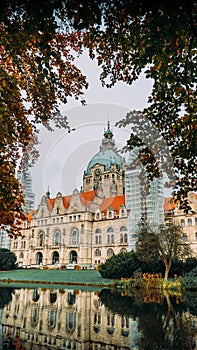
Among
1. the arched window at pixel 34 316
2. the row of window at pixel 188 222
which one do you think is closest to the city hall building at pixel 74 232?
the row of window at pixel 188 222

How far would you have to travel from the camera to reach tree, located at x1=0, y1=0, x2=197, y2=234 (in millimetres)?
3598

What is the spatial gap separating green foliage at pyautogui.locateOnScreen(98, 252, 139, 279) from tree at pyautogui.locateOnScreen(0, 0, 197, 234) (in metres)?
18.7

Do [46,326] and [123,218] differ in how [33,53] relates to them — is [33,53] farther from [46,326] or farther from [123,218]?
[123,218]

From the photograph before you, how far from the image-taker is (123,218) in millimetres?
47062

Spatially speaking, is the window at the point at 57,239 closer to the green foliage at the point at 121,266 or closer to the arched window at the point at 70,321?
the green foliage at the point at 121,266

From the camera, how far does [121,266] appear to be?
74.9ft

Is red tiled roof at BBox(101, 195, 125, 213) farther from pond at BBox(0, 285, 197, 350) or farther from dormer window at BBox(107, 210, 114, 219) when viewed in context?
pond at BBox(0, 285, 197, 350)

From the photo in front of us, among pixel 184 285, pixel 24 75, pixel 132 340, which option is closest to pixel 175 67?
pixel 24 75

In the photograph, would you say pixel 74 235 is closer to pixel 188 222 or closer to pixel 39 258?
pixel 39 258

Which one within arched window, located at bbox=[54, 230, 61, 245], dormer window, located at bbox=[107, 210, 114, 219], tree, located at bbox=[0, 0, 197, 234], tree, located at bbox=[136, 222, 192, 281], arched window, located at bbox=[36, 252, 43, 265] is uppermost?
dormer window, located at bbox=[107, 210, 114, 219]

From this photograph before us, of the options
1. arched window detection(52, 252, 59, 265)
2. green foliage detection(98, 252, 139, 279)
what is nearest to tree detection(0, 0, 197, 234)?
green foliage detection(98, 252, 139, 279)

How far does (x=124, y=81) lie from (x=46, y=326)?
5.44 m

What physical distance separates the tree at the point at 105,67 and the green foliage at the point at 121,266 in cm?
1866

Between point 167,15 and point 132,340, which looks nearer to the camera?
point 167,15
